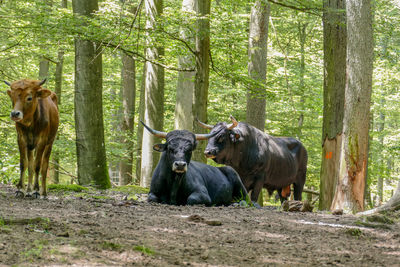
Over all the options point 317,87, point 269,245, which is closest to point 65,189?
point 269,245

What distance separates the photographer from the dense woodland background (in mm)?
10688

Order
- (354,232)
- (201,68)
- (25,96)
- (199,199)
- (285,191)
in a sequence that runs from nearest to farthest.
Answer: (354,232) < (25,96) < (199,199) < (201,68) < (285,191)

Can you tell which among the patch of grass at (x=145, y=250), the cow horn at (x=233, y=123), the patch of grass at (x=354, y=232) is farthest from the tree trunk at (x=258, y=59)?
the patch of grass at (x=145, y=250)

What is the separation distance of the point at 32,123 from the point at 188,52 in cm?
480

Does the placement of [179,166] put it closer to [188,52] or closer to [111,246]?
[111,246]

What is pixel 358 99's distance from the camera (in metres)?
8.27

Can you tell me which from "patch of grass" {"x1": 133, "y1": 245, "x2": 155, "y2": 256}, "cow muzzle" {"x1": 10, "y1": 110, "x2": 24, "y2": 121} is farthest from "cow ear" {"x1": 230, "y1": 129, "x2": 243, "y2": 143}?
"patch of grass" {"x1": 133, "y1": 245, "x2": 155, "y2": 256}

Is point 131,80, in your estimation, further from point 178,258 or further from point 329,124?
point 178,258

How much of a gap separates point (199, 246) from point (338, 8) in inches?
314

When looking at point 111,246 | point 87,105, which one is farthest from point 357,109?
point 87,105

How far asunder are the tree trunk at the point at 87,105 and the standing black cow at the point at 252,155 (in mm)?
2933

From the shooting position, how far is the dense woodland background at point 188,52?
10.7m

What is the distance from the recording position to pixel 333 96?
10344 millimetres

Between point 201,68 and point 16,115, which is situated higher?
point 201,68
